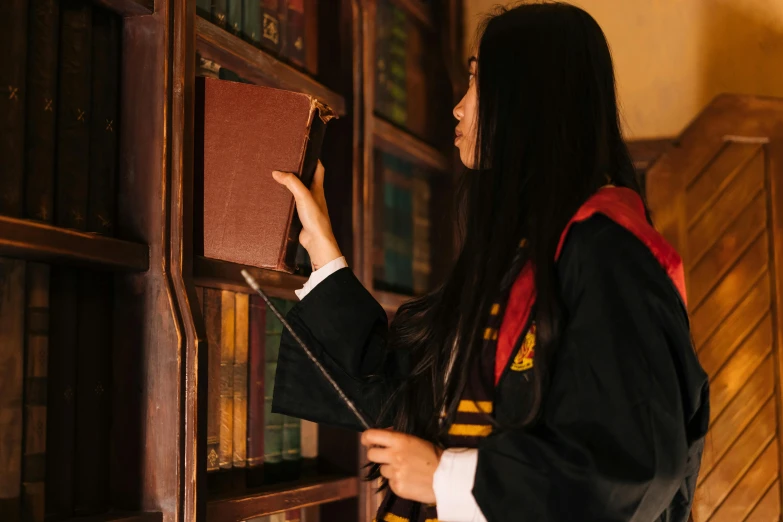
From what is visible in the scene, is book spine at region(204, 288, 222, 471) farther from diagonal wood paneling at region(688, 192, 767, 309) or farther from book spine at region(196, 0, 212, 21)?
diagonal wood paneling at region(688, 192, 767, 309)

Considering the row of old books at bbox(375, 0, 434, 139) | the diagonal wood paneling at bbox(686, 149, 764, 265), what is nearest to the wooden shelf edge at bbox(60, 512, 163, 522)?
the row of old books at bbox(375, 0, 434, 139)

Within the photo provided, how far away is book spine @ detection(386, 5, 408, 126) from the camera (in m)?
2.10

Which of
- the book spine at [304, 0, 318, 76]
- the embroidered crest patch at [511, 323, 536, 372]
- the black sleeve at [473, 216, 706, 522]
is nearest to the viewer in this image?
the black sleeve at [473, 216, 706, 522]

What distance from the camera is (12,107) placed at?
3.31 feet

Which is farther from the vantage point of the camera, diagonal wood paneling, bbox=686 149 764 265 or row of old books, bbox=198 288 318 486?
diagonal wood paneling, bbox=686 149 764 265

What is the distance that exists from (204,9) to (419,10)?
3.27ft

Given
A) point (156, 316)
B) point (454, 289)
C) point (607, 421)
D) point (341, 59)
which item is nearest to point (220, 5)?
point (341, 59)

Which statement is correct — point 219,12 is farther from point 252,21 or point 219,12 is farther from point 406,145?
point 406,145

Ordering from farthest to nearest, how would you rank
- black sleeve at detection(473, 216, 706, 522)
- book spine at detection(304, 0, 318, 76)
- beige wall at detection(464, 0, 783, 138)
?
1. beige wall at detection(464, 0, 783, 138)
2. book spine at detection(304, 0, 318, 76)
3. black sleeve at detection(473, 216, 706, 522)

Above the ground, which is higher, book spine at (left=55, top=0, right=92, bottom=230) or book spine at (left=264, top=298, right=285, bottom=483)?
book spine at (left=55, top=0, right=92, bottom=230)

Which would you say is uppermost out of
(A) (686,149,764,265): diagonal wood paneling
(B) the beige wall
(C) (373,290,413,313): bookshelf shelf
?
(B) the beige wall

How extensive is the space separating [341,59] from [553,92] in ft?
2.57

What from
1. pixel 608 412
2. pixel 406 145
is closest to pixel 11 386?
pixel 608 412

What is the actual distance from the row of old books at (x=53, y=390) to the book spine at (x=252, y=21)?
20.5 inches
